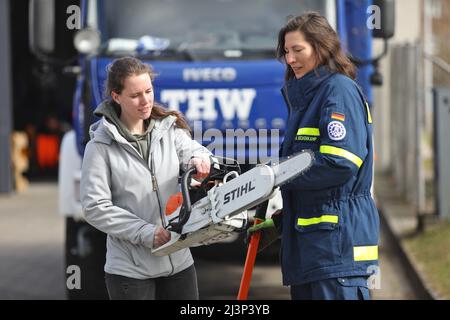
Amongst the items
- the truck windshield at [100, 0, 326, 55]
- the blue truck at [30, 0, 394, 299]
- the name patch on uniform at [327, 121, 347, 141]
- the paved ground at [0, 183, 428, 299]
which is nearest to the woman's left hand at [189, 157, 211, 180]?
the name patch on uniform at [327, 121, 347, 141]

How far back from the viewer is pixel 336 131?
13.3 ft

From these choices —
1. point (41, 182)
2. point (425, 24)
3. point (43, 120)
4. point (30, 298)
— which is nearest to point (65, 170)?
point (30, 298)

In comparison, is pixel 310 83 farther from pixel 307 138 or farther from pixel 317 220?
pixel 317 220

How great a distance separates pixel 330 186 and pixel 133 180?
82 centimetres

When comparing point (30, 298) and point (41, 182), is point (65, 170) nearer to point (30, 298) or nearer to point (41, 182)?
point (30, 298)

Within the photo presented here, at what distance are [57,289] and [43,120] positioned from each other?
12.3m

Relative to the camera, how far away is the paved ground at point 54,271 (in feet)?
28.6

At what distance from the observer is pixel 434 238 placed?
10.3m

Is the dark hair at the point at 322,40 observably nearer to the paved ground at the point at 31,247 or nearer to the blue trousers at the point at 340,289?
the blue trousers at the point at 340,289

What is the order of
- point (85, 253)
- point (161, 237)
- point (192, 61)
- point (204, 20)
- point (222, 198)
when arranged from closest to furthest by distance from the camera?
point (222, 198) → point (161, 237) → point (192, 61) → point (85, 253) → point (204, 20)

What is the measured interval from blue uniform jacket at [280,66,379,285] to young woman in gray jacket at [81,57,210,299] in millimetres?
420

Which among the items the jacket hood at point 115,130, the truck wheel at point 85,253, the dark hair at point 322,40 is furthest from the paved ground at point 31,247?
the dark hair at point 322,40

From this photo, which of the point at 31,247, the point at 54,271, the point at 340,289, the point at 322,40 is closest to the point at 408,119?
the point at 31,247

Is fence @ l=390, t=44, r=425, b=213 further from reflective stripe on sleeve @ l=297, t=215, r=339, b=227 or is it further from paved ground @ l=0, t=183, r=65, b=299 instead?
reflective stripe on sleeve @ l=297, t=215, r=339, b=227
